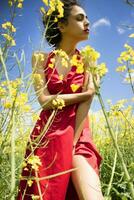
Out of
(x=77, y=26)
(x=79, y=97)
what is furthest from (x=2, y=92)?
(x=77, y=26)

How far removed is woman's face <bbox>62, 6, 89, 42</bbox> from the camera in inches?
95.1

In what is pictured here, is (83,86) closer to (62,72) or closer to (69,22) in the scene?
(62,72)

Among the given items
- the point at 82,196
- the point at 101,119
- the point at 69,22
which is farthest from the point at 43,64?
the point at 101,119

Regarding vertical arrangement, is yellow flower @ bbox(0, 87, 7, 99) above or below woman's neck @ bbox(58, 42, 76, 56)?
below

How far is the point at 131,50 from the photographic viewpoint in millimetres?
1713

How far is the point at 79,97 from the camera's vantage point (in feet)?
7.50

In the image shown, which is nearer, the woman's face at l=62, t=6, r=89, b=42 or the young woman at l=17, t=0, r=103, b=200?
the young woman at l=17, t=0, r=103, b=200

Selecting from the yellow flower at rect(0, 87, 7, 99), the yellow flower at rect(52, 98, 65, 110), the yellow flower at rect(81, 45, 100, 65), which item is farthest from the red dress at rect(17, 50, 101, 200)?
the yellow flower at rect(81, 45, 100, 65)

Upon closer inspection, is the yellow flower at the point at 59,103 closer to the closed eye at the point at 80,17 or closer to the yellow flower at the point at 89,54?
the closed eye at the point at 80,17

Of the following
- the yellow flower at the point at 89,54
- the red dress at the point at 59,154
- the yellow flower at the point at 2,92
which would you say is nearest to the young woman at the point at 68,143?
the red dress at the point at 59,154

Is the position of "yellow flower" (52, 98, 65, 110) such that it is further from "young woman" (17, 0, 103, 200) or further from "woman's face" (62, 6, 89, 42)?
"woman's face" (62, 6, 89, 42)

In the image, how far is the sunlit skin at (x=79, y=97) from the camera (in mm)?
2125

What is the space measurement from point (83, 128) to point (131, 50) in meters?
0.79

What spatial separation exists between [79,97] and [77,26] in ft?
1.50
